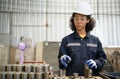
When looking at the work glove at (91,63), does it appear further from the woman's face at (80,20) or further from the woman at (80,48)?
the woman's face at (80,20)

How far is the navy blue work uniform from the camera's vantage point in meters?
1.52

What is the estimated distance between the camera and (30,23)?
4.23 m

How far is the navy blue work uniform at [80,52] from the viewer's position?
1.52 m

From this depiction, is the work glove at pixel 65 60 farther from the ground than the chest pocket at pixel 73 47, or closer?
closer

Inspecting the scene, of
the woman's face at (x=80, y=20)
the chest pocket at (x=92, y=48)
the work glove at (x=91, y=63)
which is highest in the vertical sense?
the woman's face at (x=80, y=20)

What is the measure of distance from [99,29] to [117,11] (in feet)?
1.73

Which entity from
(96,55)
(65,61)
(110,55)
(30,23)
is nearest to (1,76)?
(65,61)

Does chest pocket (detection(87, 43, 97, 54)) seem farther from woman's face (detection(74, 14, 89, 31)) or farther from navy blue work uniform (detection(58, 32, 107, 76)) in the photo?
woman's face (detection(74, 14, 89, 31))

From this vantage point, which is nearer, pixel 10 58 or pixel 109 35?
pixel 10 58

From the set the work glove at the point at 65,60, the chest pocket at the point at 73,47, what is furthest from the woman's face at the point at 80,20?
the work glove at the point at 65,60

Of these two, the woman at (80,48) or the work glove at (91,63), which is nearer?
the work glove at (91,63)

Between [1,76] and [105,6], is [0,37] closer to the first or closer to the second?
[105,6]

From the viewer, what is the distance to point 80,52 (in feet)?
5.01

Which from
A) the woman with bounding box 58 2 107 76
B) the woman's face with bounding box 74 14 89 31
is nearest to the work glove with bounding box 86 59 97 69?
the woman with bounding box 58 2 107 76
